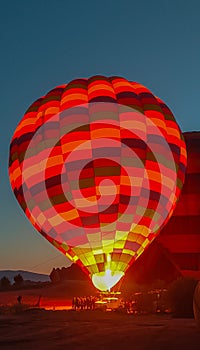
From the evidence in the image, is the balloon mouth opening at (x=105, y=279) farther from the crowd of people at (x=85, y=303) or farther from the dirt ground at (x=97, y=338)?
the dirt ground at (x=97, y=338)

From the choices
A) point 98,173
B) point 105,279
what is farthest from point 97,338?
point 98,173

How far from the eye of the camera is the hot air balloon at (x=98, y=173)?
13.4 metres

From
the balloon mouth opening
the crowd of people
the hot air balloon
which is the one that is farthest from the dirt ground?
the crowd of people

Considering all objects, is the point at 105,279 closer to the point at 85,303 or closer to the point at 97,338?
the point at 85,303

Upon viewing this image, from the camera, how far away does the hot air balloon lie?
43.9ft

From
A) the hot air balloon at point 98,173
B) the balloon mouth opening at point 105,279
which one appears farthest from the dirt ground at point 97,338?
the hot air balloon at point 98,173

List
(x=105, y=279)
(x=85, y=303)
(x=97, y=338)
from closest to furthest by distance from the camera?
(x=97, y=338) < (x=105, y=279) < (x=85, y=303)

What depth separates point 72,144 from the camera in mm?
13531

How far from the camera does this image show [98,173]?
43.4 feet

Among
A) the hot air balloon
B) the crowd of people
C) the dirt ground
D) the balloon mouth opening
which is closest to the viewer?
the dirt ground

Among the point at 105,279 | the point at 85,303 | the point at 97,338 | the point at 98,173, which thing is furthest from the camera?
the point at 85,303

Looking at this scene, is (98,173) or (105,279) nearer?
(98,173)

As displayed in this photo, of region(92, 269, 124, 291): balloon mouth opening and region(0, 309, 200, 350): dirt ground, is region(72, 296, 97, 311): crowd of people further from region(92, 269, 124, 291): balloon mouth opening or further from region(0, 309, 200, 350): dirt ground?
region(0, 309, 200, 350): dirt ground

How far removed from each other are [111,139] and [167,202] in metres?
2.77
